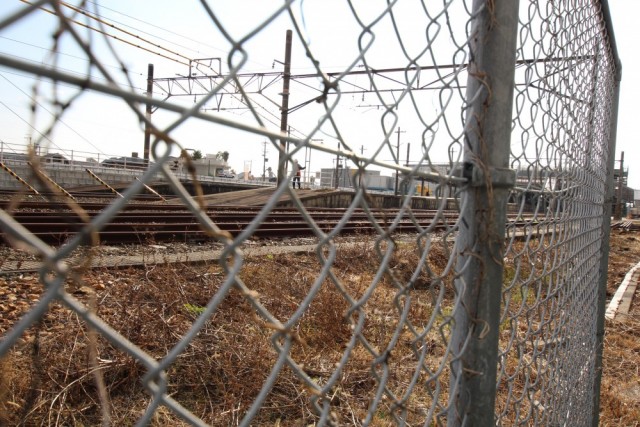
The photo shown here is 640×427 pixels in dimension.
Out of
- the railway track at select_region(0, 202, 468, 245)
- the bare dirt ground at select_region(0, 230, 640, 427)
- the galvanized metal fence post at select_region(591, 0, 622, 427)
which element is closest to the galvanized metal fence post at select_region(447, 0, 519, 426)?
the bare dirt ground at select_region(0, 230, 640, 427)

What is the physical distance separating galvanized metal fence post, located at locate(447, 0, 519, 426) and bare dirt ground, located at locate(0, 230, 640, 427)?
806mm

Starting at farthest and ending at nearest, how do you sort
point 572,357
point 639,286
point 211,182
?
point 211,182, point 639,286, point 572,357

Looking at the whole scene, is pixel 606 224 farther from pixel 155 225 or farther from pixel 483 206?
pixel 155 225

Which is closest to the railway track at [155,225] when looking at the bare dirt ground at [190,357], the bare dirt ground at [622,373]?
the bare dirt ground at [190,357]

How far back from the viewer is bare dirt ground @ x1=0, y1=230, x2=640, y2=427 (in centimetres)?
257

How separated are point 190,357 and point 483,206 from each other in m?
2.46

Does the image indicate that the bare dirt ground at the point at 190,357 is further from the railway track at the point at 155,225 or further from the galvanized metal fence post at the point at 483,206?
the railway track at the point at 155,225

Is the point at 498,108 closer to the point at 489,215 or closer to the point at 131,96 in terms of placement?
the point at 489,215

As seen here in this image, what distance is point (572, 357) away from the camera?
8.31 feet

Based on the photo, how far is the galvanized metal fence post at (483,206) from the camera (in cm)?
122

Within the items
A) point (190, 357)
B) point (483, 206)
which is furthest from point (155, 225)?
point (483, 206)

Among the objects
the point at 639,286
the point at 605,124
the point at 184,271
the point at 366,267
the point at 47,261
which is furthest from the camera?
the point at 639,286

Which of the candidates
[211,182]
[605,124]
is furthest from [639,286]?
[211,182]

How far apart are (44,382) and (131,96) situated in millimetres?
2665
